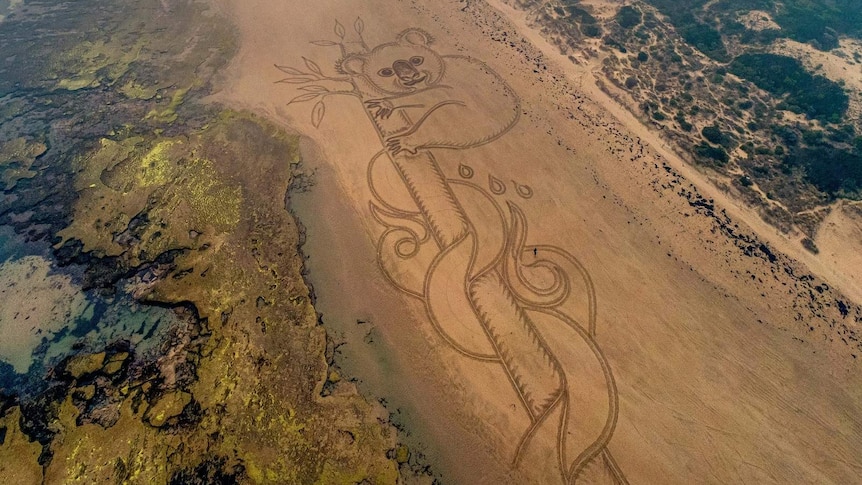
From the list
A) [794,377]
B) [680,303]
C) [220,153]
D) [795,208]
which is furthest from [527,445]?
[220,153]

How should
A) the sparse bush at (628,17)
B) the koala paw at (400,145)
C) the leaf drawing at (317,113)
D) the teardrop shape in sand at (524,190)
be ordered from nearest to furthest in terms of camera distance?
the teardrop shape in sand at (524,190) → the koala paw at (400,145) → the leaf drawing at (317,113) → the sparse bush at (628,17)

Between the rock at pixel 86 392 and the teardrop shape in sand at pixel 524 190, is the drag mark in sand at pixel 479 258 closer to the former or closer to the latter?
the teardrop shape in sand at pixel 524 190

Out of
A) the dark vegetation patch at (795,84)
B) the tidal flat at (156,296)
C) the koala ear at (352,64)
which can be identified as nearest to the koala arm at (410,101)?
the koala ear at (352,64)

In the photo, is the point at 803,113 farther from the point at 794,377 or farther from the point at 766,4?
the point at 794,377

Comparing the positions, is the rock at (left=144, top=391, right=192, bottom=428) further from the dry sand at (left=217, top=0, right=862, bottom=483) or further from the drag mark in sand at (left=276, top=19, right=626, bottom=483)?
the drag mark in sand at (left=276, top=19, right=626, bottom=483)

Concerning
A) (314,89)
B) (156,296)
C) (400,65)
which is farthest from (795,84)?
(156,296)

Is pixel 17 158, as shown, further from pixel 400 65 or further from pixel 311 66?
pixel 400 65
